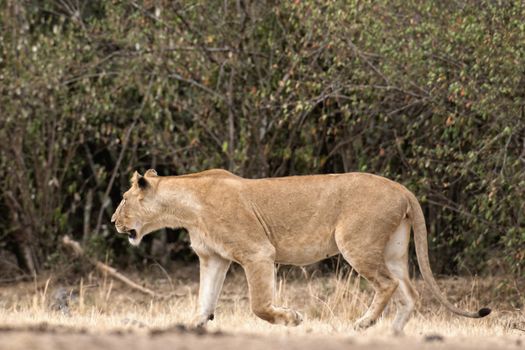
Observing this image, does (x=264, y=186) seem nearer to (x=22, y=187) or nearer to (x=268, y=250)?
Result: (x=268, y=250)

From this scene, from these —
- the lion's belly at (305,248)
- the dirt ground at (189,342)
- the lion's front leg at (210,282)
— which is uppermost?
the dirt ground at (189,342)

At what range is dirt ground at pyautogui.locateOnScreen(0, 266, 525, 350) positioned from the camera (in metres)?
5.18

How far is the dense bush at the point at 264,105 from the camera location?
9.49m

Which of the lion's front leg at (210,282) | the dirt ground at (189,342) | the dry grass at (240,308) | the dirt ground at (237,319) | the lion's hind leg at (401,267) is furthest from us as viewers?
the lion's front leg at (210,282)

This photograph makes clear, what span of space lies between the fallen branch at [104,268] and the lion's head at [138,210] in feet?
11.0

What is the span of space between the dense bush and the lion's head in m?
1.92

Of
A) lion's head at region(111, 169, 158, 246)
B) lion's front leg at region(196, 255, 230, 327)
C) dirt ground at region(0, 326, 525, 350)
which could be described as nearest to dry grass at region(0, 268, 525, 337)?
lion's front leg at region(196, 255, 230, 327)

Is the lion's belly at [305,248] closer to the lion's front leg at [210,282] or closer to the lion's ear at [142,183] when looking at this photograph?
the lion's front leg at [210,282]

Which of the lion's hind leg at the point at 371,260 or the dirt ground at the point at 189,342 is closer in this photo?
the dirt ground at the point at 189,342

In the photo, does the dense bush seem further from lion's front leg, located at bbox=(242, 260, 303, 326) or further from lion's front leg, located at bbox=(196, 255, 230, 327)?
lion's front leg, located at bbox=(242, 260, 303, 326)

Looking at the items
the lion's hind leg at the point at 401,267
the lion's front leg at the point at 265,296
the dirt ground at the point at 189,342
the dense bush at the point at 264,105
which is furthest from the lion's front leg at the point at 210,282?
the dirt ground at the point at 189,342

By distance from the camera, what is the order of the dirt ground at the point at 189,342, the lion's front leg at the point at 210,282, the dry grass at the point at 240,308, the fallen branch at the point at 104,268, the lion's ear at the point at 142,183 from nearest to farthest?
1. the dirt ground at the point at 189,342
2. the dry grass at the point at 240,308
3. the lion's front leg at the point at 210,282
4. the lion's ear at the point at 142,183
5. the fallen branch at the point at 104,268

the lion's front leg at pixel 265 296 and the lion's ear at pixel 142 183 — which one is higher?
the lion's ear at pixel 142 183

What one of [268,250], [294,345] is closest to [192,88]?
[268,250]
